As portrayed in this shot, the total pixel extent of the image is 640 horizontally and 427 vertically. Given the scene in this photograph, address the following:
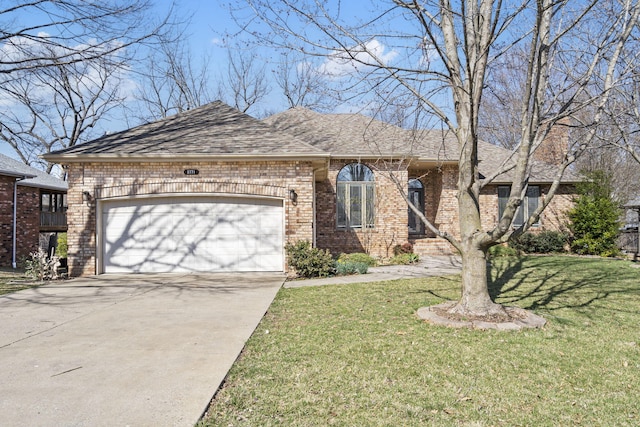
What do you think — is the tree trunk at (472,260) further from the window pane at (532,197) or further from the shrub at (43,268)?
the window pane at (532,197)

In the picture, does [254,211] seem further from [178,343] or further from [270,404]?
[270,404]

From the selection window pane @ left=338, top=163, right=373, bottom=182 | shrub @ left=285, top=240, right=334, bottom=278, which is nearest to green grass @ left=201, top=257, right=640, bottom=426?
shrub @ left=285, top=240, right=334, bottom=278

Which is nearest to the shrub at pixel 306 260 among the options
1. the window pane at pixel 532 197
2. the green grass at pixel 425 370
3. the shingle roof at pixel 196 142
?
the shingle roof at pixel 196 142

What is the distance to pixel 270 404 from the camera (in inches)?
145

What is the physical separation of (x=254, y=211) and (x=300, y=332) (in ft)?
20.4

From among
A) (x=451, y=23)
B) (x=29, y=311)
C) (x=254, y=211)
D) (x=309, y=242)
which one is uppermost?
(x=451, y=23)

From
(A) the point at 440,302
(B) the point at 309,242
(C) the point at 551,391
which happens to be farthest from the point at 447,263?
(C) the point at 551,391

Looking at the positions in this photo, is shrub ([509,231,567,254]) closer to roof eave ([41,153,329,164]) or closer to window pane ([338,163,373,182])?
window pane ([338,163,373,182])

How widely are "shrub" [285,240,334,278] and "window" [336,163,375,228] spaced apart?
5130mm

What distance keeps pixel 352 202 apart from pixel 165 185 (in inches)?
291

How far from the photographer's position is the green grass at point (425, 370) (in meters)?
3.50

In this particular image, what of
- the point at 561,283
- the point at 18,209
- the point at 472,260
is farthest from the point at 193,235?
the point at 18,209

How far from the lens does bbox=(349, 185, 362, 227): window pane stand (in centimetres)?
1638

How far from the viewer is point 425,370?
4.49 meters
